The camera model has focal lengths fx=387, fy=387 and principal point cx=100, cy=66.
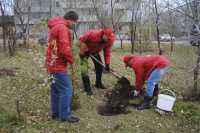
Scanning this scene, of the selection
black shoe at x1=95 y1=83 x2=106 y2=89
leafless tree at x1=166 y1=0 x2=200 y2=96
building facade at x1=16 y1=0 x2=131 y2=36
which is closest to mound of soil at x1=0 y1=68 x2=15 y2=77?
black shoe at x1=95 y1=83 x2=106 y2=89

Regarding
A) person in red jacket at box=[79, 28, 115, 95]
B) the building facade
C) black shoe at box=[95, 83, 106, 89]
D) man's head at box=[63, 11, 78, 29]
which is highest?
the building facade

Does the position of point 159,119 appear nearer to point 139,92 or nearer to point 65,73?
point 139,92

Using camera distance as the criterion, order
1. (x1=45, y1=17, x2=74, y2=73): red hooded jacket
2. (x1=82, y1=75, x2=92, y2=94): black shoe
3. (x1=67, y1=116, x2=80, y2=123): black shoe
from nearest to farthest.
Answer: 1. (x1=45, y1=17, x2=74, y2=73): red hooded jacket
2. (x1=67, y1=116, x2=80, y2=123): black shoe
3. (x1=82, y1=75, x2=92, y2=94): black shoe

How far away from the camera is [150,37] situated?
22312 millimetres

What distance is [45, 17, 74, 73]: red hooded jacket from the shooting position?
5840 mm

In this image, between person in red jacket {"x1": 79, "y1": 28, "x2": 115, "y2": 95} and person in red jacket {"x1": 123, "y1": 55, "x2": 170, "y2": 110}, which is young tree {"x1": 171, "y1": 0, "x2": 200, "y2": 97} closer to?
person in red jacket {"x1": 123, "y1": 55, "x2": 170, "y2": 110}

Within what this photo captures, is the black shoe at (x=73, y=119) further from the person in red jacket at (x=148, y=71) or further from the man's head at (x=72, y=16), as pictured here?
the man's head at (x=72, y=16)

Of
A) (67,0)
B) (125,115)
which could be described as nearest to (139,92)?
(125,115)

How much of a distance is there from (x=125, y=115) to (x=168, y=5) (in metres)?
4.23

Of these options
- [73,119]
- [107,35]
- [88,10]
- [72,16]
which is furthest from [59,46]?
[88,10]

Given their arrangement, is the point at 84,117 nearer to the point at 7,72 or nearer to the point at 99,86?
the point at 99,86

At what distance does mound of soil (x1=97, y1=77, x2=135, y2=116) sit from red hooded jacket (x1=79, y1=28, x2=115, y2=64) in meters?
0.76

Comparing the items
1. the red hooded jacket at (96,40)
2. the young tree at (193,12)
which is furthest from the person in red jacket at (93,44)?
the young tree at (193,12)

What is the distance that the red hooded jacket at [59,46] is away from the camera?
230 inches
